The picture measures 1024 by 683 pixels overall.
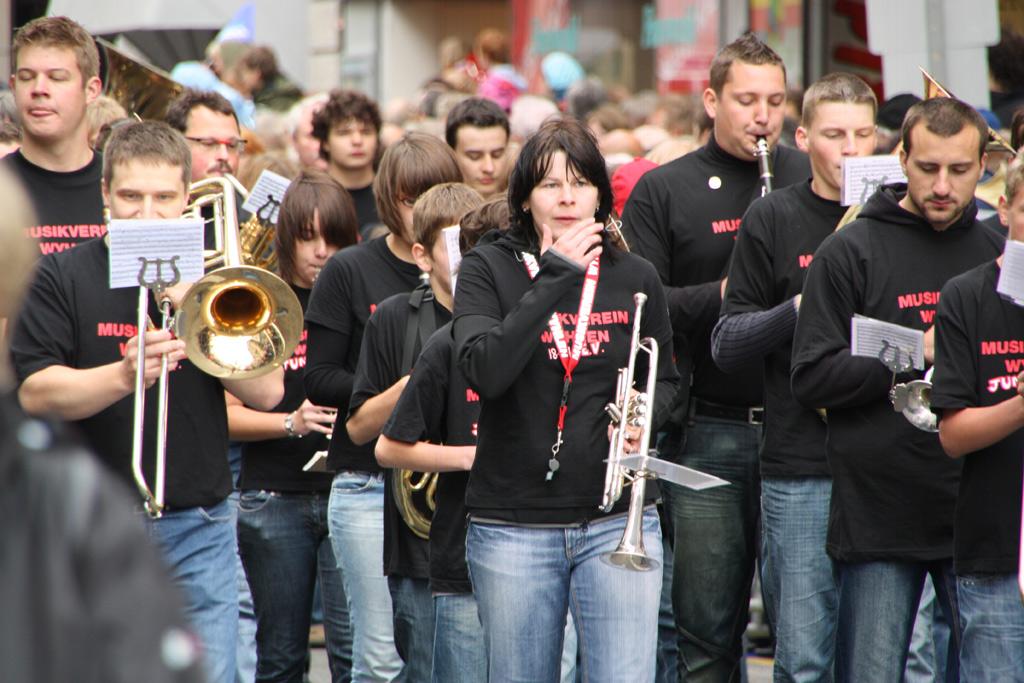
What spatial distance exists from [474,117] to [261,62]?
632 centimetres

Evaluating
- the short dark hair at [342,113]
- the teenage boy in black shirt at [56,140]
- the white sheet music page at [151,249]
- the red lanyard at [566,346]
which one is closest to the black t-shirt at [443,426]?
the red lanyard at [566,346]

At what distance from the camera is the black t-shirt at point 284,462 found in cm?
528

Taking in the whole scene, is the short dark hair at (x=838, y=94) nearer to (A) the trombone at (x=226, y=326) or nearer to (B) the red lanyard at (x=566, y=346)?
(B) the red lanyard at (x=566, y=346)

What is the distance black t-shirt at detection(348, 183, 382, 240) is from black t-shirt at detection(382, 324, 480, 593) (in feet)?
8.14

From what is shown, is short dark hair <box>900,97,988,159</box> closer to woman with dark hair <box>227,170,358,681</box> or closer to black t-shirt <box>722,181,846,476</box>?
black t-shirt <box>722,181,846,476</box>

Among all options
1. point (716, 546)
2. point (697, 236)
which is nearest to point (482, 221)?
point (697, 236)

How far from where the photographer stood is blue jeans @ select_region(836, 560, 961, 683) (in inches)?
161

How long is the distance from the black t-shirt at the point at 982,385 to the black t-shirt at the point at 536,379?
0.85 m

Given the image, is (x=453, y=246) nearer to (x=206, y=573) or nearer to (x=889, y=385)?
(x=206, y=573)

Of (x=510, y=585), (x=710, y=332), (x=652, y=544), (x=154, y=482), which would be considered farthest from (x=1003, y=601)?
(x=154, y=482)

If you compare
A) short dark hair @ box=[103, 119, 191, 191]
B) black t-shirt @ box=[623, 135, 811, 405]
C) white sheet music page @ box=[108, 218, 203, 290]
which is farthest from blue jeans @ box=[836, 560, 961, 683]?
short dark hair @ box=[103, 119, 191, 191]

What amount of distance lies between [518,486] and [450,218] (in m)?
1.35

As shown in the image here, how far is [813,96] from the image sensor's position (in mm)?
5062

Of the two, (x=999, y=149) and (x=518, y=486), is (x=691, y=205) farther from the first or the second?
(x=518, y=486)
